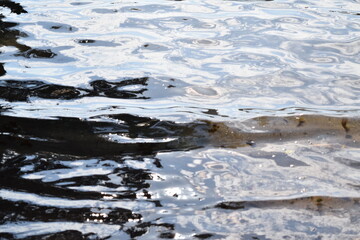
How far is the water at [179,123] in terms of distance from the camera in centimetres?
283

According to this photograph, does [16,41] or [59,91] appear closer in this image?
[59,91]

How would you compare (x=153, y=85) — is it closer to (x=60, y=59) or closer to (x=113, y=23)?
(x=60, y=59)

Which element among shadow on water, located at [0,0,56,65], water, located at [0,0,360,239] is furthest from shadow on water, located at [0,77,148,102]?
shadow on water, located at [0,0,56,65]

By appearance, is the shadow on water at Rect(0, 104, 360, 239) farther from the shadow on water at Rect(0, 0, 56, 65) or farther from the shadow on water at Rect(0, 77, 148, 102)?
the shadow on water at Rect(0, 0, 56, 65)

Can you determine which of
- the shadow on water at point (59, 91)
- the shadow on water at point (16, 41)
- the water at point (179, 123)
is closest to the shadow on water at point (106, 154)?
the water at point (179, 123)

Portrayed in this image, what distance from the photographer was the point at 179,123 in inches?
156

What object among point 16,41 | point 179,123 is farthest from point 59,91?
point 16,41

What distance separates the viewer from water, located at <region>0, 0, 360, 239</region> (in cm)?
283

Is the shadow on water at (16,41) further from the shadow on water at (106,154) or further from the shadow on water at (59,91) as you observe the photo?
the shadow on water at (106,154)

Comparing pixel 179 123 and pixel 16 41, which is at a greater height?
pixel 16 41

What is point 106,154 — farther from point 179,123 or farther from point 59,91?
point 59,91

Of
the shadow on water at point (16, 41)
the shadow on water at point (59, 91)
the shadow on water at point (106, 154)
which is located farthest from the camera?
the shadow on water at point (16, 41)

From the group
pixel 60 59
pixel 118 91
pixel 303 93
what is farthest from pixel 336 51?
pixel 60 59

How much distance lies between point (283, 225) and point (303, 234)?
0.38 feet
